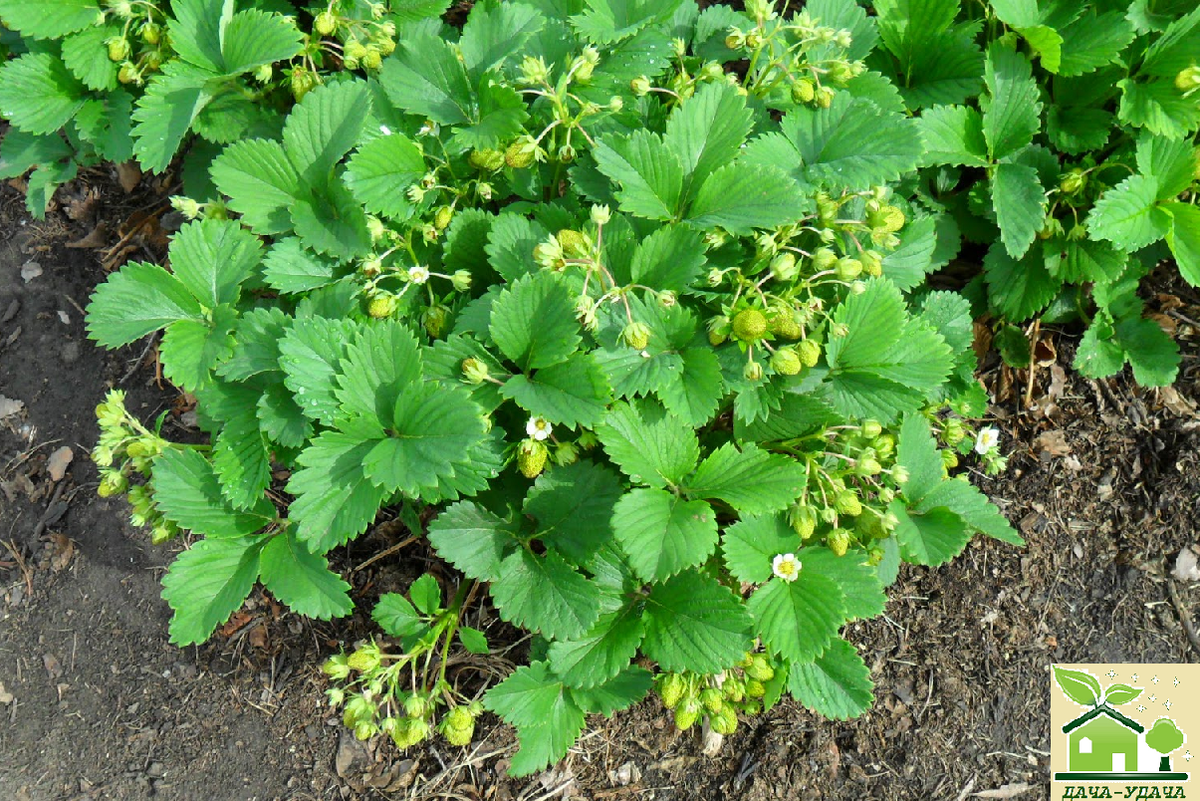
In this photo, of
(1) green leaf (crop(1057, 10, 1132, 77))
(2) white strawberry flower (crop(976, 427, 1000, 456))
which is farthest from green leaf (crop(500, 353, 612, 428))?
(1) green leaf (crop(1057, 10, 1132, 77))

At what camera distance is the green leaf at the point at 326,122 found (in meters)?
2.14

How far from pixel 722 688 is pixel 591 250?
1.16 metres

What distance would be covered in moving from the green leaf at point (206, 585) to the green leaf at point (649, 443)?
3.28 ft

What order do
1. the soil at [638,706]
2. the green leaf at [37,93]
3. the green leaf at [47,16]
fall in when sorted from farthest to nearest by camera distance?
the soil at [638,706] < the green leaf at [37,93] < the green leaf at [47,16]

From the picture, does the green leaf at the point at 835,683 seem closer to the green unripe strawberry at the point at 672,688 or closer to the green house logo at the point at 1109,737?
the green unripe strawberry at the point at 672,688

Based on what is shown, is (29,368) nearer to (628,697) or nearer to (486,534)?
(486,534)

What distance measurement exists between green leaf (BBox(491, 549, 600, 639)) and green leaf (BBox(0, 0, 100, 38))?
6.25 ft

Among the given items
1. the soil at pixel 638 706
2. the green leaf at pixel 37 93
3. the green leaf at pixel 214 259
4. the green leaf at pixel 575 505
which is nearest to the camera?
the green leaf at pixel 575 505

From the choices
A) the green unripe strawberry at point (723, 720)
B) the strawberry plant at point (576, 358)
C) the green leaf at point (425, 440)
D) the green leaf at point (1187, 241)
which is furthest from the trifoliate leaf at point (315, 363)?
the green leaf at point (1187, 241)

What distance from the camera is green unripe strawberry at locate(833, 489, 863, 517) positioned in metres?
1.98

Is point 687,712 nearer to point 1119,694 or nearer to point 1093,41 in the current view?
point 1119,694

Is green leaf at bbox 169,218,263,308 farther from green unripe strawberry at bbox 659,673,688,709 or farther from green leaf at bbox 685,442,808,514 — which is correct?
green unripe strawberry at bbox 659,673,688,709

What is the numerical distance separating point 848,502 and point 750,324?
19.9 inches

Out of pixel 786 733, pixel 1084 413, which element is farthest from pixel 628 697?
pixel 1084 413
